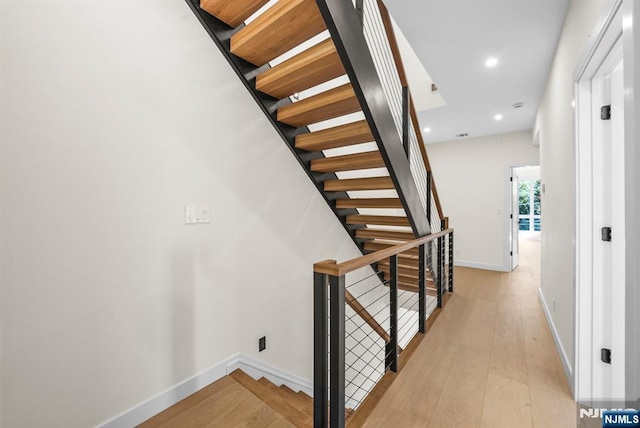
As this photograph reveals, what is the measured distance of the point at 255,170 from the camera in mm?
2170

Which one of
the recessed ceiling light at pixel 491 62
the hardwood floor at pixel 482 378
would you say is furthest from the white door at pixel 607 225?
the recessed ceiling light at pixel 491 62

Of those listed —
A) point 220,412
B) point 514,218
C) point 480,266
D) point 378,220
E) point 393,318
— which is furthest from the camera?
point 480,266

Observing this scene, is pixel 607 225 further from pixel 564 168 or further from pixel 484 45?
pixel 484 45

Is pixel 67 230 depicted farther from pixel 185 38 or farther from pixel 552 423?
pixel 552 423

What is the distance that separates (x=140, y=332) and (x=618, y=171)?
2863 millimetres

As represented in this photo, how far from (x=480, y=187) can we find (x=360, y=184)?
4239mm

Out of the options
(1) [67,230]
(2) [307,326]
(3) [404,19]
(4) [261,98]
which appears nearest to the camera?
(1) [67,230]

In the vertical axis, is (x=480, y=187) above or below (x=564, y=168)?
above

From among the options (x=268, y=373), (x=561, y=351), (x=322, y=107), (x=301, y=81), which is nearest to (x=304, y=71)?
(x=301, y=81)

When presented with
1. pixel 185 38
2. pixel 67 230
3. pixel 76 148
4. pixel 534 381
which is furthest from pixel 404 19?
pixel 534 381

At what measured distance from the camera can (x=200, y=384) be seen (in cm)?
182

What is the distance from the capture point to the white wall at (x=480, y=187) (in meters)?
5.19
